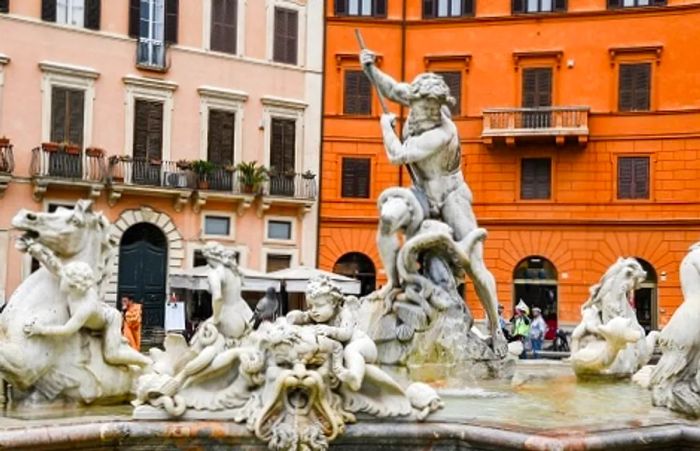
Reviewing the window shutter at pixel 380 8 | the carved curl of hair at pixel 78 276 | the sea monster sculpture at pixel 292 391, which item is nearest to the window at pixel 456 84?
the window shutter at pixel 380 8

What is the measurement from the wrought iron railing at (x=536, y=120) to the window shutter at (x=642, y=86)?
1.54 m

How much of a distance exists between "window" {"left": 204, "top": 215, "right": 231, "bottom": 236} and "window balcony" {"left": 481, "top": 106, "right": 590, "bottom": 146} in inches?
322

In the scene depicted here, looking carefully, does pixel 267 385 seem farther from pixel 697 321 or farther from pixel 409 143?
pixel 409 143

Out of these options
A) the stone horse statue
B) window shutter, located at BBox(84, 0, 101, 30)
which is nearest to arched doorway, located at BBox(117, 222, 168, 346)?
window shutter, located at BBox(84, 0, 101, 30)

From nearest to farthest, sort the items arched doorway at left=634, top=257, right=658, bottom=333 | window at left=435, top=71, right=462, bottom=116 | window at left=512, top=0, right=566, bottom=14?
1. arched doorway at left=634, top=257, right=658, bottom=333
2. window at left=512, top=0, right=566, bottom=14
3. window at left=435, top=71, right=462, bottom=116

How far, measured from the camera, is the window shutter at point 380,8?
33500mm

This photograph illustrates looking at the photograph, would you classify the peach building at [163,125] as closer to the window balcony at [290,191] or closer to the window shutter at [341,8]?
the window balcony at [290,191]

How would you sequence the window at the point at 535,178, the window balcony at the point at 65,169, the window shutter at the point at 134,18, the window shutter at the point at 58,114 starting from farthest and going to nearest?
the window at the point at 535,178, the window shutter at the point at 134,18, the window shutter at the point at 58,114, the window balcony at the point at 65,169

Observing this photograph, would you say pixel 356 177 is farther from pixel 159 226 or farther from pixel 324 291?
pixel 324 291

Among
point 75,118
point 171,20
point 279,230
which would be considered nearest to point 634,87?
point 279,230

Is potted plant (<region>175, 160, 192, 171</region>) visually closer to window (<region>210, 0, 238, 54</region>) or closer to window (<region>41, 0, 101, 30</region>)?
window (<region>210, 0, 238, 54</region>)

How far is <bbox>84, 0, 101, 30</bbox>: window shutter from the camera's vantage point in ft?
94.8

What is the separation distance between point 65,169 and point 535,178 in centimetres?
1392

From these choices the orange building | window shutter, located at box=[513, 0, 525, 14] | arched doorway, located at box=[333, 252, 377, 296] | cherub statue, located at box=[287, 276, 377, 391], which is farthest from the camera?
arched doorway, located at box=[333, 252, 377, 296]
